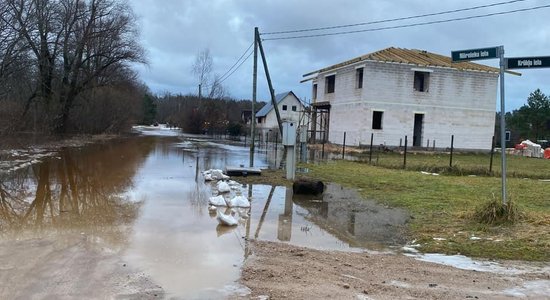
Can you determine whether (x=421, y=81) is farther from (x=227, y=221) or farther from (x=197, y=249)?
(x=197, y=249)

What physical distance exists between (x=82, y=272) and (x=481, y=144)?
128ft

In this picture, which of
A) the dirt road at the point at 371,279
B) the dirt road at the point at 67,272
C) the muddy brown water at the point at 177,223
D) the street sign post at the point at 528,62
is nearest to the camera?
the dirt road at the point at 67,272

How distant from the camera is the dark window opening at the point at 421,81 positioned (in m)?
37.9

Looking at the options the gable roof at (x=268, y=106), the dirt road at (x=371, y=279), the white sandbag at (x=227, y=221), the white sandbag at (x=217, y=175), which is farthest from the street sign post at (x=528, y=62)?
the gable roof at (x=268, y=106)

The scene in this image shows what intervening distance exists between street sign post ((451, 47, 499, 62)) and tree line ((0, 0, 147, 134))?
24589 mm

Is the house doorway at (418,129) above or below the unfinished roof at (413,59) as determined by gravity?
below

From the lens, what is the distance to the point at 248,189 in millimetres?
12945

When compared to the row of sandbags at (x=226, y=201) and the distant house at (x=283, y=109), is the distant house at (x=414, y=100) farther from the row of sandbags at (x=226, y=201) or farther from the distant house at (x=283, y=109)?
the distant house at (x=283, y=109)

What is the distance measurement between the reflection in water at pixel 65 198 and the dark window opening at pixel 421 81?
89.1 feet

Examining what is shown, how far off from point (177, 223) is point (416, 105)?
32305mm

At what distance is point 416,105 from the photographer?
3756 cm

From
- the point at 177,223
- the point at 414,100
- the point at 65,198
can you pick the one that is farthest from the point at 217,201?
the point at 414,100

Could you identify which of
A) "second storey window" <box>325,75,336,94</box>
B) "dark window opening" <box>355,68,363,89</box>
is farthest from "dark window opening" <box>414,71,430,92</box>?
"second storey window" <box>325,75,336,94</box>

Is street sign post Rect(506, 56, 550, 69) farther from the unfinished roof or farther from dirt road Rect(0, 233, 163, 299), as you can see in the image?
the unfinished roof
